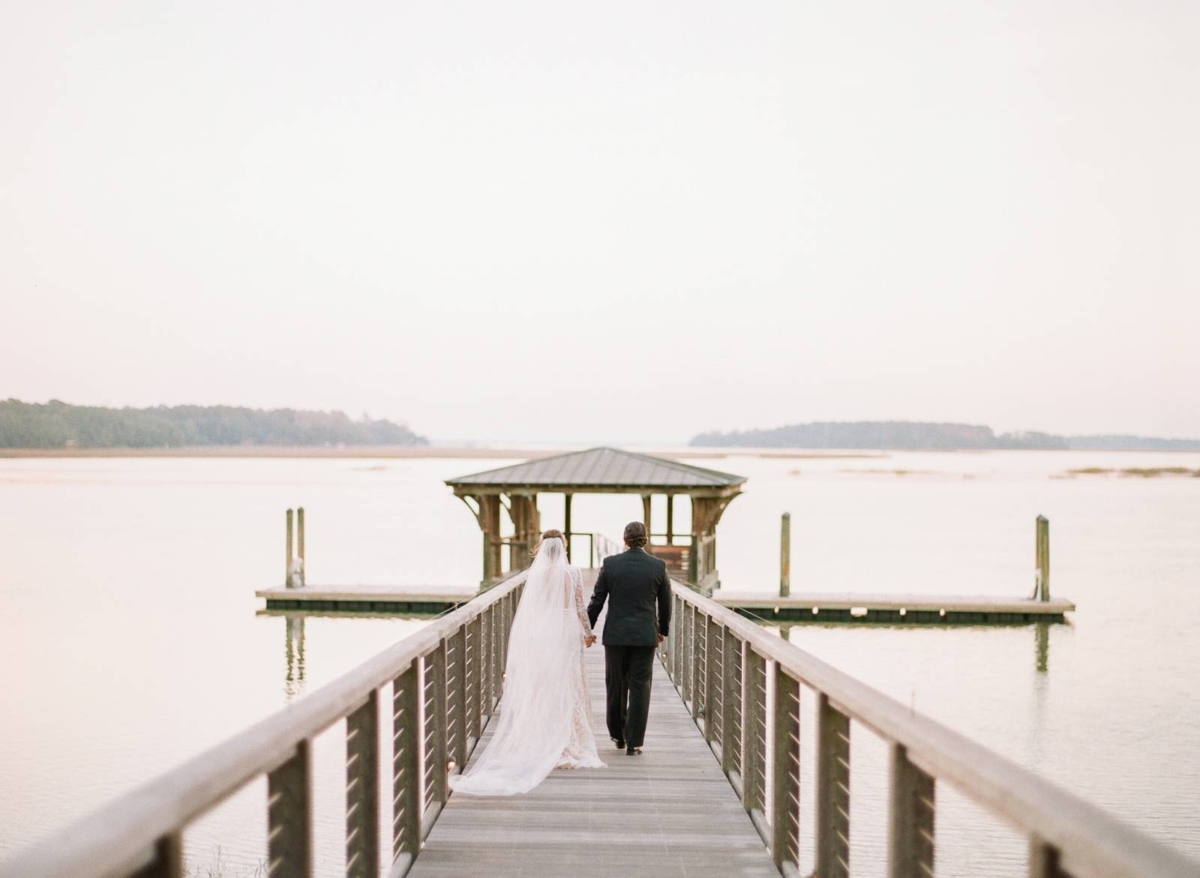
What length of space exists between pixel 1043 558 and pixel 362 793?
94.4ft

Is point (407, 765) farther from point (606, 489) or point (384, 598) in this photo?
point (384, 598)

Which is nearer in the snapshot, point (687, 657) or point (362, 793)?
point (362, 793)

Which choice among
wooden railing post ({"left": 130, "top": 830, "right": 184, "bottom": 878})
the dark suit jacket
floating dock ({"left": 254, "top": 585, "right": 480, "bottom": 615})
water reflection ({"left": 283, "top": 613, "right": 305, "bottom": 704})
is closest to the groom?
the dark suit jacket

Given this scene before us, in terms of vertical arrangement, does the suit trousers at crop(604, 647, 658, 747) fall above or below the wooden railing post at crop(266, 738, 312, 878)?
below

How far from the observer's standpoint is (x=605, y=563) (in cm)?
750

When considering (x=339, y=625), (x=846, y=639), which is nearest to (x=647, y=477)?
(x=846, y=639)

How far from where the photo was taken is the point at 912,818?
10.2 feet

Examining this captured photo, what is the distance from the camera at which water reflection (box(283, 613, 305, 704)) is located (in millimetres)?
23438

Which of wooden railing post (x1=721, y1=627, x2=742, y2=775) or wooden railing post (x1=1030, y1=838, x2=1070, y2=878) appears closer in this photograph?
wooden railing post (x1=1030, y1=838, x2=1070, y2=878)

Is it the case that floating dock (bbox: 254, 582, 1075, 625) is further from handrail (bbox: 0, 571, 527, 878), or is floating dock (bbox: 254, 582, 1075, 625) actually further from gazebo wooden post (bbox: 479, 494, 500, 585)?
handrail (bbox: 0, 571, 527, 878)

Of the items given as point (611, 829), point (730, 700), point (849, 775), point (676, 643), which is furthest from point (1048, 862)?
point (676, 643)

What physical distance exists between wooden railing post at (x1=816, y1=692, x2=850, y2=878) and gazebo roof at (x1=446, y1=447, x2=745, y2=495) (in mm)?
20044

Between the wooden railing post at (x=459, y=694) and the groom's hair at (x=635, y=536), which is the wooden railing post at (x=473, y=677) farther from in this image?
the groom's hair at (x=635, y=536)

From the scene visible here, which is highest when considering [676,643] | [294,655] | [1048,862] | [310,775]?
[1048,862]
